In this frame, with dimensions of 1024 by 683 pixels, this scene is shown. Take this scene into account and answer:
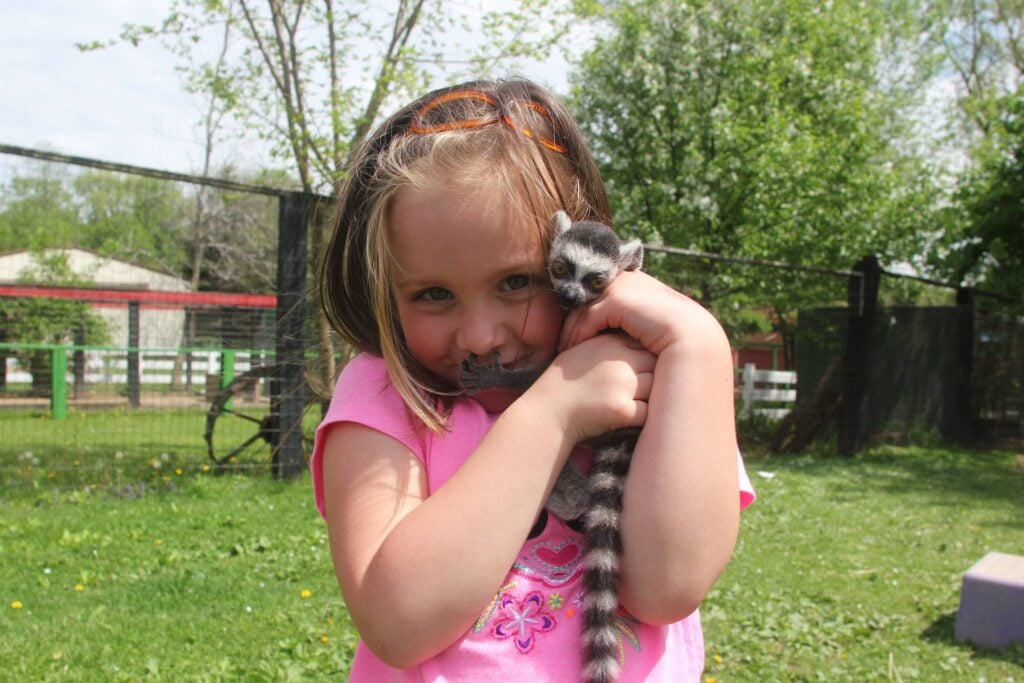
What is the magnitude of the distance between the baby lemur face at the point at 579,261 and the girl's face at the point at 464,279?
0.12 feet

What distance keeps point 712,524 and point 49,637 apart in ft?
13.2

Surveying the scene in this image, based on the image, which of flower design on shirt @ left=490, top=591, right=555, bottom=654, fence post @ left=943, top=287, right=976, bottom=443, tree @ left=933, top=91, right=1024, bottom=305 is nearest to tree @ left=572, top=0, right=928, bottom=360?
tree @ left=933, top=91, right=1024, bottom=305

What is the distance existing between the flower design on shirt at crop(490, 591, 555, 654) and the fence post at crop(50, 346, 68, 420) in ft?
35.1

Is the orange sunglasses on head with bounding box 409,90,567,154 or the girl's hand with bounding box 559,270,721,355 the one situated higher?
the orange sunglasses on head with bounding box 409,90,567,154

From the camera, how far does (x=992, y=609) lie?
4.59 metres

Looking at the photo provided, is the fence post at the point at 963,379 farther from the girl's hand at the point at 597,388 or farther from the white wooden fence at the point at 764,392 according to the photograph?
the girl's hand at the point at 597,388

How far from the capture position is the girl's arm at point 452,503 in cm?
125

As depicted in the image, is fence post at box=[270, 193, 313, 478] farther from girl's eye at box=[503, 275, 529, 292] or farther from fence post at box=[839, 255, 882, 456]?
fence post at box=[839, 255, 882, 456]

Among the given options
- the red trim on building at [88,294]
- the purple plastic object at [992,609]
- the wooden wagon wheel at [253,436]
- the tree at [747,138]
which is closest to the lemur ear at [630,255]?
the purple plastic object at [992,609]

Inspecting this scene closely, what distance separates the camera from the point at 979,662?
175 inches

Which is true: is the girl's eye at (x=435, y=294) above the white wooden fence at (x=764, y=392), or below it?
above

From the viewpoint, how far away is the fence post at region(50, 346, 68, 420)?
34.9 ft

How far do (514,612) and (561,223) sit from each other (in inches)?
27.0

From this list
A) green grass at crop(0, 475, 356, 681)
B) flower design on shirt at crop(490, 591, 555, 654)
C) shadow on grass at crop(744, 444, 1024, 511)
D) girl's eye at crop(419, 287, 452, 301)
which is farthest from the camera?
shadow on grass at crop(744, 444, 1024, 511)
